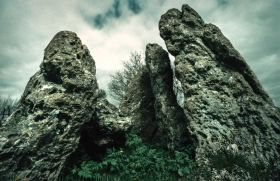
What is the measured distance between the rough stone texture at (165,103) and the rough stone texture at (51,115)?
314 cm

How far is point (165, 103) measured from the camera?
7.81 metres

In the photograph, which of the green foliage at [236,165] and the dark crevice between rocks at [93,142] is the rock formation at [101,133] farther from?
the green foliage at [236,165]

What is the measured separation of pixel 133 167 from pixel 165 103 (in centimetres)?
313

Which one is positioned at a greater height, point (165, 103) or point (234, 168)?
point (165, 103)

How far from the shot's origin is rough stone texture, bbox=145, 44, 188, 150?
712 cm

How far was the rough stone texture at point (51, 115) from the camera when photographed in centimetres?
441

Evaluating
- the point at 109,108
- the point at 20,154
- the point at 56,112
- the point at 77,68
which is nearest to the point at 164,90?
the point at 109,108

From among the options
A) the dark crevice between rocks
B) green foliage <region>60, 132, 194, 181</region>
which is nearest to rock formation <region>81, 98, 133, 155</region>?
the dark crevice between rocks

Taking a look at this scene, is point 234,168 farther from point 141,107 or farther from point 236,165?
point 141,107

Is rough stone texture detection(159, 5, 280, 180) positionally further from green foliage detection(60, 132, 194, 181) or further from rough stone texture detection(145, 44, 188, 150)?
rough stone texture detection(145, 44, 188, 150)

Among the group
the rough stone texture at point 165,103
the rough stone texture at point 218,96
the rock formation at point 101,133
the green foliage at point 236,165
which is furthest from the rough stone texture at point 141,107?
the green foliage at point 236,165

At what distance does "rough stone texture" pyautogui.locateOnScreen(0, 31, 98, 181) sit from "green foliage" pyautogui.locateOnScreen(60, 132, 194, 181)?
2.29ft

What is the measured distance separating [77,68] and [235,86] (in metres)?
5.46

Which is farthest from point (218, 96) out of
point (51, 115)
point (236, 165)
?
point (51, 115)
